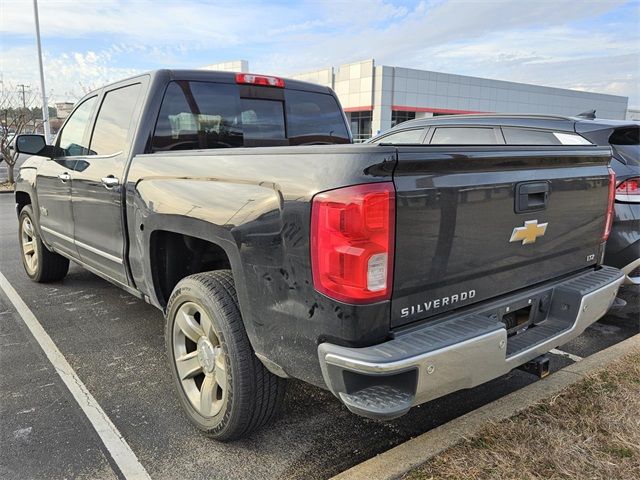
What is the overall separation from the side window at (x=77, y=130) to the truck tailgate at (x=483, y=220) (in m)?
3.09

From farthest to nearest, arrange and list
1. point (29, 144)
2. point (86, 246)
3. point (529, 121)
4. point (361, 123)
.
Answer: point (361, 123) < point (529, 121) < point (29, 144) < point (86, 246)

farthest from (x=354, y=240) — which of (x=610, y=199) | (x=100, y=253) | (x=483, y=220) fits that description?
(x=100, y=253)

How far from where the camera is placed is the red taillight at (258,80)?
3779 millimetres

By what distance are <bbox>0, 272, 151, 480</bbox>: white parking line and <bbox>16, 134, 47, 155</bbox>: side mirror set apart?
1.49 meters

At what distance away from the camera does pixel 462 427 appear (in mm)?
2688

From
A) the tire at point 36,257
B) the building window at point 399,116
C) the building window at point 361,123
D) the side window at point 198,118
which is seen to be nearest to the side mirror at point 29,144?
the tire at point 36,257

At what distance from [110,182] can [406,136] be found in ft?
12.7

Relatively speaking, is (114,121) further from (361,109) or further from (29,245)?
(361,109)

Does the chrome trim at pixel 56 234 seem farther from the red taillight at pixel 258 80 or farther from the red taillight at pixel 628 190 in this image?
the red taillight at pixel 628 190

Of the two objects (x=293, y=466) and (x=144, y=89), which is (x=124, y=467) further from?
(x=144, y=89)

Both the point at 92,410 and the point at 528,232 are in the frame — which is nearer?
the point at 528,232

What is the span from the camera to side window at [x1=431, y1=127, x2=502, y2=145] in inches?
213

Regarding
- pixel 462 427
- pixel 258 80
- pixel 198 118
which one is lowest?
pixel 462 427

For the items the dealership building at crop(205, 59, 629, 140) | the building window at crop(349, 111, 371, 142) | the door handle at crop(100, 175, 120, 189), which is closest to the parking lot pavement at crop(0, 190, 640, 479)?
the door handle at crop(100, 175, 120, 189)
